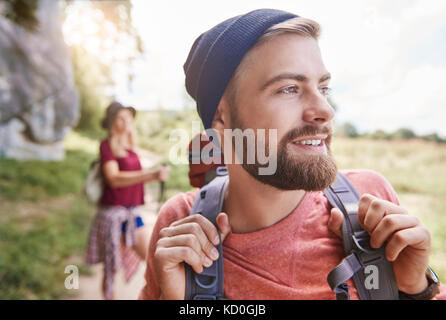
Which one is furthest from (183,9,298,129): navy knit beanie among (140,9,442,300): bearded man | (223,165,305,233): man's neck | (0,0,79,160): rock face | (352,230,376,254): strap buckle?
(0,0,79,160): rock face

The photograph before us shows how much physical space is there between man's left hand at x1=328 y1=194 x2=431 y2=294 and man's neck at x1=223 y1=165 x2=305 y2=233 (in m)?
0.23

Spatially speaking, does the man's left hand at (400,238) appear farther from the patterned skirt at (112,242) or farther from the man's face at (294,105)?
the patterned skirt at (112,242)

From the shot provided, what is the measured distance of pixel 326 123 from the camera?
82 cm

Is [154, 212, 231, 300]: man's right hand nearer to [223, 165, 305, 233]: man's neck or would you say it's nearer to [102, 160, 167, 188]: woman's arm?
[223, 165, 305, 233]: man's neck

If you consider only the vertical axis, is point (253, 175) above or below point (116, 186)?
below

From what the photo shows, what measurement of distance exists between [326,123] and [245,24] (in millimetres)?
335

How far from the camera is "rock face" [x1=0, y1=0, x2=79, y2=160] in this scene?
566 centimetres

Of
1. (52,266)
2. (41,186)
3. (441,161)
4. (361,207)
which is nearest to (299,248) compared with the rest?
(361,207)

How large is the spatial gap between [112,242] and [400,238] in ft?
6.94

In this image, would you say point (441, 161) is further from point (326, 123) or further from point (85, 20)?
point (85, 20)

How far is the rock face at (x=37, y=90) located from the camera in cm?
566

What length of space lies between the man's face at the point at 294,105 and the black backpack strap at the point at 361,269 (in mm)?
147

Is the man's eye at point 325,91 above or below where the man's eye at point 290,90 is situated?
above

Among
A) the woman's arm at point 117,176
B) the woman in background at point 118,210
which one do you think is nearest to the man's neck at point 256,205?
the woman's arm at point 117,176
